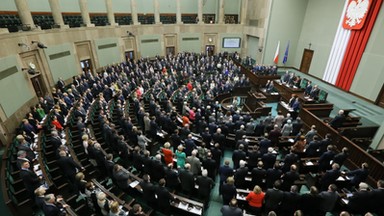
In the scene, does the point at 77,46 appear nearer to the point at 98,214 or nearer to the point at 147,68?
the point at 147,68

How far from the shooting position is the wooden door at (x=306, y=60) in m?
18.2

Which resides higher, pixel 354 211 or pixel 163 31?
pixel 163 31

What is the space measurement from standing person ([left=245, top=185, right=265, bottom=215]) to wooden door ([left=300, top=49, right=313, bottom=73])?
17.2 metres

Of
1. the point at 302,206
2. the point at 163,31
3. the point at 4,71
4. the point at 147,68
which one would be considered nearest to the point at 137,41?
the point at 163,31

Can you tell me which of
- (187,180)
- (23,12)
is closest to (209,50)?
(23,12)

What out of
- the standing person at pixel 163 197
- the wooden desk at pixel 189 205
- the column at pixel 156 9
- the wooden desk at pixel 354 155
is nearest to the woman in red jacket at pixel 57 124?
the standing person at pixel 163 197

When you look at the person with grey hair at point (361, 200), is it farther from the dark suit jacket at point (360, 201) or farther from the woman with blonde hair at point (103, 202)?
the woman with blonde hair at point (103, 202)

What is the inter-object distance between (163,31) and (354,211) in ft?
73.8

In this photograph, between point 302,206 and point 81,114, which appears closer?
→ point 302,206

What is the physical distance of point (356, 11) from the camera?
43.3 feet

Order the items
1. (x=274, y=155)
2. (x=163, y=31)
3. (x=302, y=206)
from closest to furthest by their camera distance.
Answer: (x=302, y=206) < (x=274, y=155) < (x=163, y=31)

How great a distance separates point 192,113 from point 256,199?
5.45m

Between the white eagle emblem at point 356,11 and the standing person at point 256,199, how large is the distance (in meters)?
14.4

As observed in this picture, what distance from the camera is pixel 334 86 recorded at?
49.3ft
